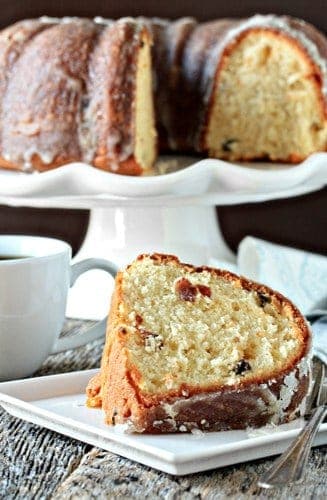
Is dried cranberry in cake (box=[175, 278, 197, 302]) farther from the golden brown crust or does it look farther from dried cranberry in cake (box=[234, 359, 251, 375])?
the golden brown crust

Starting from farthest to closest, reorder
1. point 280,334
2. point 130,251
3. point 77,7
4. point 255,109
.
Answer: point 77,7 → point 255,109 → point 130,251 → point 280,334

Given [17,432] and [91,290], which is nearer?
[17,432]

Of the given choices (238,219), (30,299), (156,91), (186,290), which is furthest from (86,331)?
(238,219)

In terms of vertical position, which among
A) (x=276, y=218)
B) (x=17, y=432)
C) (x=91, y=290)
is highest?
(x=17, y=432)

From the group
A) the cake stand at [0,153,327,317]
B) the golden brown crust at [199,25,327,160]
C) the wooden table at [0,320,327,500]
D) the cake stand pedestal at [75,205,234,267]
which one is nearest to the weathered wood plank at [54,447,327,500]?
the wooden table at [0,320,327,500]

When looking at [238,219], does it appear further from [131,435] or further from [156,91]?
[131,435]

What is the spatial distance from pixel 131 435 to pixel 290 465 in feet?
0.60

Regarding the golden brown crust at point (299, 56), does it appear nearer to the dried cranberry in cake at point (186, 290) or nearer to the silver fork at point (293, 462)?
the dried cranberry in cake at point (186, 290)

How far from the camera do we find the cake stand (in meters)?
1.73

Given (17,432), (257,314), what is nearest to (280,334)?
(257,314)

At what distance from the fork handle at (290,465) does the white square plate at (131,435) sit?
29 mm

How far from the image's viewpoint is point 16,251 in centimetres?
146

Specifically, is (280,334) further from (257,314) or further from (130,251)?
(130,251)

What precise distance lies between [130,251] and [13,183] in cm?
27
